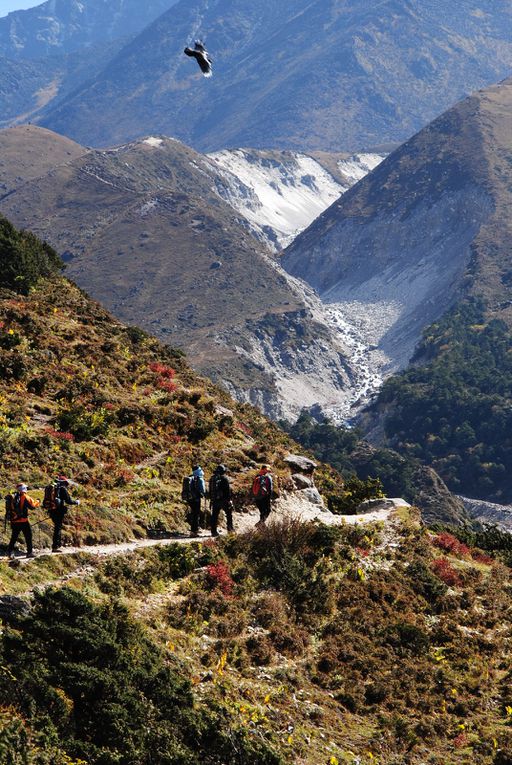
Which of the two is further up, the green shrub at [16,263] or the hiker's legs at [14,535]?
the green shrub at [16,263]

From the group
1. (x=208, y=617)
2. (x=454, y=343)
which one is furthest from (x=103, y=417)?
(x=454, y=343)

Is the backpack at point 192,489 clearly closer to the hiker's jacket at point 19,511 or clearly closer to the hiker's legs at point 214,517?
the hiker's legs at point 214,517

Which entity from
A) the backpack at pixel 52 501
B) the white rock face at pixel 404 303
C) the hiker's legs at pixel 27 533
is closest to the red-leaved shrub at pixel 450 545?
the backpack at pixel 52 501

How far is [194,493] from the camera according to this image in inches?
945

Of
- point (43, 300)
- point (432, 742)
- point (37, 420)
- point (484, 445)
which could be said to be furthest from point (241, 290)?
point (432, 742)

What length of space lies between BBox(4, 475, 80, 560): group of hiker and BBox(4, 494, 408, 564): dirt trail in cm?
50

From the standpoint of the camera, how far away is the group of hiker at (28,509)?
1920 centimetres

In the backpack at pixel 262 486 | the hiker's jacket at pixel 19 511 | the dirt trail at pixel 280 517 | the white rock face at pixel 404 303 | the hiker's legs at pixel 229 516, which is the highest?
the white rock face at pixel 404 303

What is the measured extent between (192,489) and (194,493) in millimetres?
114

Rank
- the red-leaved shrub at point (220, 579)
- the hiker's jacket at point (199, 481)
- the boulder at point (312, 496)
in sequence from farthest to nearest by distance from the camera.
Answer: the boulder at point (312, 496), the hiker's jacket at point (199, 481), the red-leaved shrub at point (220, 579)

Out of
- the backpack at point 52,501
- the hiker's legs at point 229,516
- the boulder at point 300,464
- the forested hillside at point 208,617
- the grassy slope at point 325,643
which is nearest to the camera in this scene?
the forested hillside at point 208,617

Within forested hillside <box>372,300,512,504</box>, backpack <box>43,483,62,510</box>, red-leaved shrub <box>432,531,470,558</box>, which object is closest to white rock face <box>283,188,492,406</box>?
forested hillside <box>372,300,512,504</box>

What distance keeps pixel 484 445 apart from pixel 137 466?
103 metres

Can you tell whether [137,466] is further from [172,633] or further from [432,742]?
[432,742]
